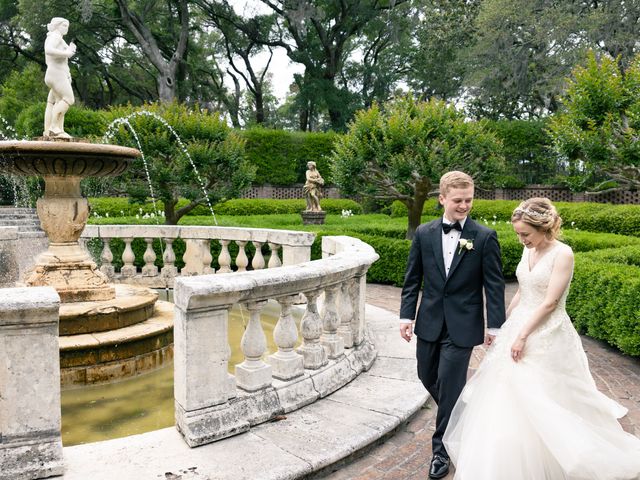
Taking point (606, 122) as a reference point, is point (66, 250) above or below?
below

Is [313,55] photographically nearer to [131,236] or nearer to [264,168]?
[264,168]

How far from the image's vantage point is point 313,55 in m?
35.1

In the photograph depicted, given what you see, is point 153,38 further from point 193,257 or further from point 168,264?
point 193,257

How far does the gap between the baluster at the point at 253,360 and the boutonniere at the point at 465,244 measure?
4.68 feet

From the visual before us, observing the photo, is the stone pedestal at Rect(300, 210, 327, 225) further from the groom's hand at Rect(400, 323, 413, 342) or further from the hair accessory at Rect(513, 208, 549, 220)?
the hair accessory at Rect(513, 208, 549, 220)

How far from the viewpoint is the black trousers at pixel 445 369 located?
3.45m

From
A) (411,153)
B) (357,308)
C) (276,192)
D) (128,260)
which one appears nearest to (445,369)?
(357,308)

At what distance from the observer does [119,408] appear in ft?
15.5

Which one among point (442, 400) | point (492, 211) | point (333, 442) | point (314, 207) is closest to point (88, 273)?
point (333, 442)

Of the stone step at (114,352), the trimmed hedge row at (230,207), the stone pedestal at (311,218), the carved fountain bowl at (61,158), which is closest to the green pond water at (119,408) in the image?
the stone step at (114,352)

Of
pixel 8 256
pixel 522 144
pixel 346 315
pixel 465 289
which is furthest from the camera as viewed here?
pixel 522 144

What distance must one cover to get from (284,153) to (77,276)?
2493cm

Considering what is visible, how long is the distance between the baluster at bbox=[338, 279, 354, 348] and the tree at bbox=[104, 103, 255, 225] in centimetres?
898

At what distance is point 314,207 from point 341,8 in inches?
796
